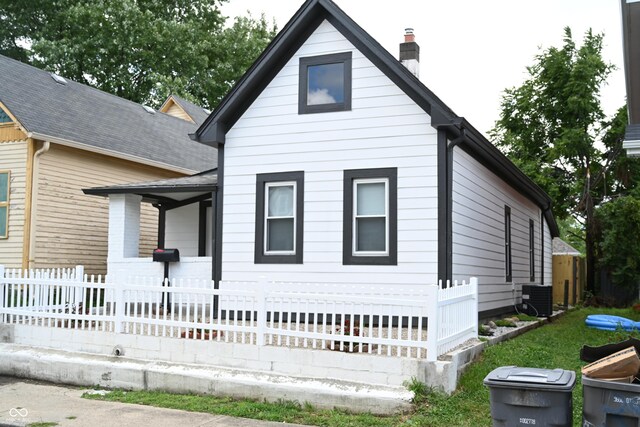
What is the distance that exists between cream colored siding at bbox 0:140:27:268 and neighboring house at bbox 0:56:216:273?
1.0 inches

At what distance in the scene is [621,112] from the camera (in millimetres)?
24297

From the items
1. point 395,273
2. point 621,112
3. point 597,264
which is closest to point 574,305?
point 597,264

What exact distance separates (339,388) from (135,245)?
8.63 metres

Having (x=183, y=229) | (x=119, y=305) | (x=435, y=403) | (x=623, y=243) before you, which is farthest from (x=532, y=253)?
(x=119, y=305)

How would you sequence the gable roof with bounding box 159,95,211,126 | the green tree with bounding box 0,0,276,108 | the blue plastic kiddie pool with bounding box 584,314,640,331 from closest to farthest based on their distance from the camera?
the blue plastic kiddie pool with bounding box 584,314,640,331 < the gable roof with bounding box 159,95,211,126 < the green tree with bounding box 0,0,276,108

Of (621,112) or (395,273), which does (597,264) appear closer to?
(621,112)

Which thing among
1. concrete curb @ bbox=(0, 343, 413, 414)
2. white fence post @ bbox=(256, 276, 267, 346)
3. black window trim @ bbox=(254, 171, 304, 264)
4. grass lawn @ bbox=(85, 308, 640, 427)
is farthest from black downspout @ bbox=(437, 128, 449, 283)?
concrete curb @ bbox=(0, 343, 413, 414)

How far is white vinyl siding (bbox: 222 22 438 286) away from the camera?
37.0 feet

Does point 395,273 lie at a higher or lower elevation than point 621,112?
lower

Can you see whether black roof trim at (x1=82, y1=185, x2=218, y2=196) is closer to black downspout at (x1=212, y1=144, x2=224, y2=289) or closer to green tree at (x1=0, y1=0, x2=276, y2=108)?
black downspout at (x1=212, y1=144, x2=224, y2=289)

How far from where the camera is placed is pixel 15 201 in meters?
17.2

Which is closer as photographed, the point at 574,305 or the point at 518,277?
the point at 518,277

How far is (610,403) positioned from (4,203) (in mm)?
16208

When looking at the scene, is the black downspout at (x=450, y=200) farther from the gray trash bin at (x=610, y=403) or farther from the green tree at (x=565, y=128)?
the green tree at (x=565, y=128)
